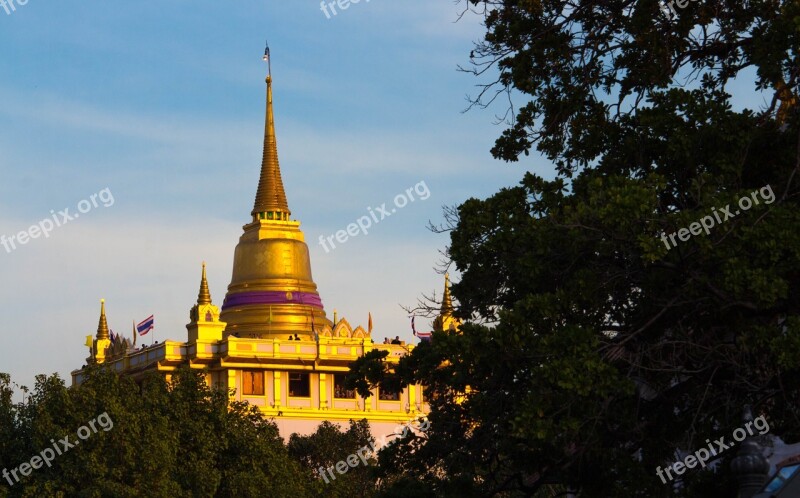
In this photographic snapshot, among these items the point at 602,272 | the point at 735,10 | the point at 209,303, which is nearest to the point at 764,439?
the point at 602,272

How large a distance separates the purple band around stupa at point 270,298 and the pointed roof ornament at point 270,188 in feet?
18.1

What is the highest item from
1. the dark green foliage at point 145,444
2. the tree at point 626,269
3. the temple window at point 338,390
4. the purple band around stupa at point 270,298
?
the purple band around stupa at point 270,298

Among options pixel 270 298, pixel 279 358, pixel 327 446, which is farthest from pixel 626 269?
pixel 270 298

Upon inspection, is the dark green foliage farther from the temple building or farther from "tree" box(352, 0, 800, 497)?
the temple building

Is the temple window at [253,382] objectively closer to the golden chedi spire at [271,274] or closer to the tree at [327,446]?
the golden chedi spire at [271,274]

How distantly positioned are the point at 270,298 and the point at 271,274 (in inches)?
73.3

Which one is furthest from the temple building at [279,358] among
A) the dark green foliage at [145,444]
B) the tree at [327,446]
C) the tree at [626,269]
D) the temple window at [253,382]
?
the tree at [626,269]

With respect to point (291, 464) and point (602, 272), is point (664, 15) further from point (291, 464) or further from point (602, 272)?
point (291, 464)

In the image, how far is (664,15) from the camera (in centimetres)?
2367

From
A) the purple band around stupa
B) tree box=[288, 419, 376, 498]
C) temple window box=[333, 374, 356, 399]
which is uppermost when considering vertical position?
the purple band around stupa

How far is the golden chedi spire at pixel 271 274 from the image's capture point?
95.9 m

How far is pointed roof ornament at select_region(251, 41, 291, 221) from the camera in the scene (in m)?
102

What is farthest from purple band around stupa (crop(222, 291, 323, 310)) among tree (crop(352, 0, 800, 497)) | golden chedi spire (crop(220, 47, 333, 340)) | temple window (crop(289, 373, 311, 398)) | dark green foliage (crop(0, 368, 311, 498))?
tree (crop(352, 0, 800, 497))

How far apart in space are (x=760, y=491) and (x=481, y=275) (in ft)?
18.4
